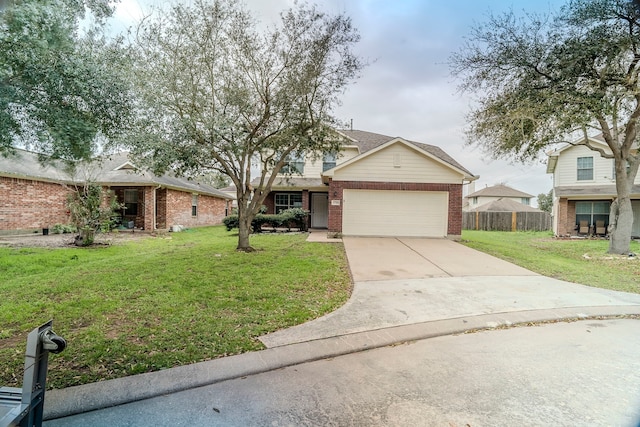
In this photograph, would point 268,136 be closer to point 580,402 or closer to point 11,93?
point 11,93

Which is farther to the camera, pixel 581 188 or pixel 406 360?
pixel 581 188

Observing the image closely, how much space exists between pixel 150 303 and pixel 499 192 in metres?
42.7

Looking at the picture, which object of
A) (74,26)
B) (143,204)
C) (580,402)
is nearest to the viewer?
(580,402)

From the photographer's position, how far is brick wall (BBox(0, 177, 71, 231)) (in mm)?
13391

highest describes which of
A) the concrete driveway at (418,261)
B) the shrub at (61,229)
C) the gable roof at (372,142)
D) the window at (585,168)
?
the gable roof at (372,142)

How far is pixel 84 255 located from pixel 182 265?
387cm

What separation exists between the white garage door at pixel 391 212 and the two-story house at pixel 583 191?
32.1ft

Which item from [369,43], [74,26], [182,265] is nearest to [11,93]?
[74,26]

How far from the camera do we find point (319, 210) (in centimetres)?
1891

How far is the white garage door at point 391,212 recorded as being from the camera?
46.4ft

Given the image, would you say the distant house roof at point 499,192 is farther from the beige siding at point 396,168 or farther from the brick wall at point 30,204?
the brick wall at point 30,204

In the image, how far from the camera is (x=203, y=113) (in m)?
8.55

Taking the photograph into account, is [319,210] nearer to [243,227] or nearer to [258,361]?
[243,227]

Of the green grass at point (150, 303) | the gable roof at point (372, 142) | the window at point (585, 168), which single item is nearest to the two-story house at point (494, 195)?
the window at point (585, 168)
